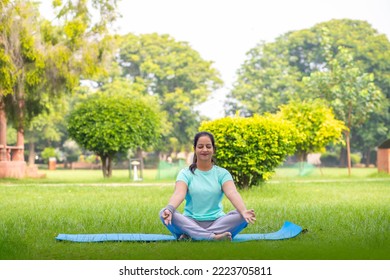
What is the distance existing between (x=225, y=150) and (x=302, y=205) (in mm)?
2712

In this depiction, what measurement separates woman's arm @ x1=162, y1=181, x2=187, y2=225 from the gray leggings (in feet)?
0.58

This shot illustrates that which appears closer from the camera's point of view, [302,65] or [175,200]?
[175,200]

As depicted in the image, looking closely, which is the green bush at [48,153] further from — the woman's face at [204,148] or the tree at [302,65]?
the woman's face at [204,148]

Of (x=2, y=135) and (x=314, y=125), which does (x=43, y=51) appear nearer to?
(x=2, y=135)

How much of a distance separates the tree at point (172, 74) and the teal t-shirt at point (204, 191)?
98.3 ft

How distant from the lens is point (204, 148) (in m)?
5.55

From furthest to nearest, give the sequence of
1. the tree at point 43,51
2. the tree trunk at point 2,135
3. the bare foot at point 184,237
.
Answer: the tree trunk at point 2,135 < the tree at point 43,51 < the bare foot at point 184,237

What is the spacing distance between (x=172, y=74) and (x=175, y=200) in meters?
31.3

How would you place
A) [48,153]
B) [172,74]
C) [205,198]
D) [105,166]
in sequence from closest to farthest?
[205,198] < [105,166] < [172,74] < [48,153]

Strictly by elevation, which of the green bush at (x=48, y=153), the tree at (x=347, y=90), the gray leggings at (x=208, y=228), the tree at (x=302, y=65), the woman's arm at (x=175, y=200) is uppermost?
the tree at (x=302, y=65)

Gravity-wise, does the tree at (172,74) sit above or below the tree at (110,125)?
above

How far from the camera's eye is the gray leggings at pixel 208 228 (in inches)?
222

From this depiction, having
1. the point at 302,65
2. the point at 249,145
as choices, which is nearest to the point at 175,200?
the point at 249,145

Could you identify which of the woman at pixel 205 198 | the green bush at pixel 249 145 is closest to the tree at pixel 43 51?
the green bush at pixel 249 145
